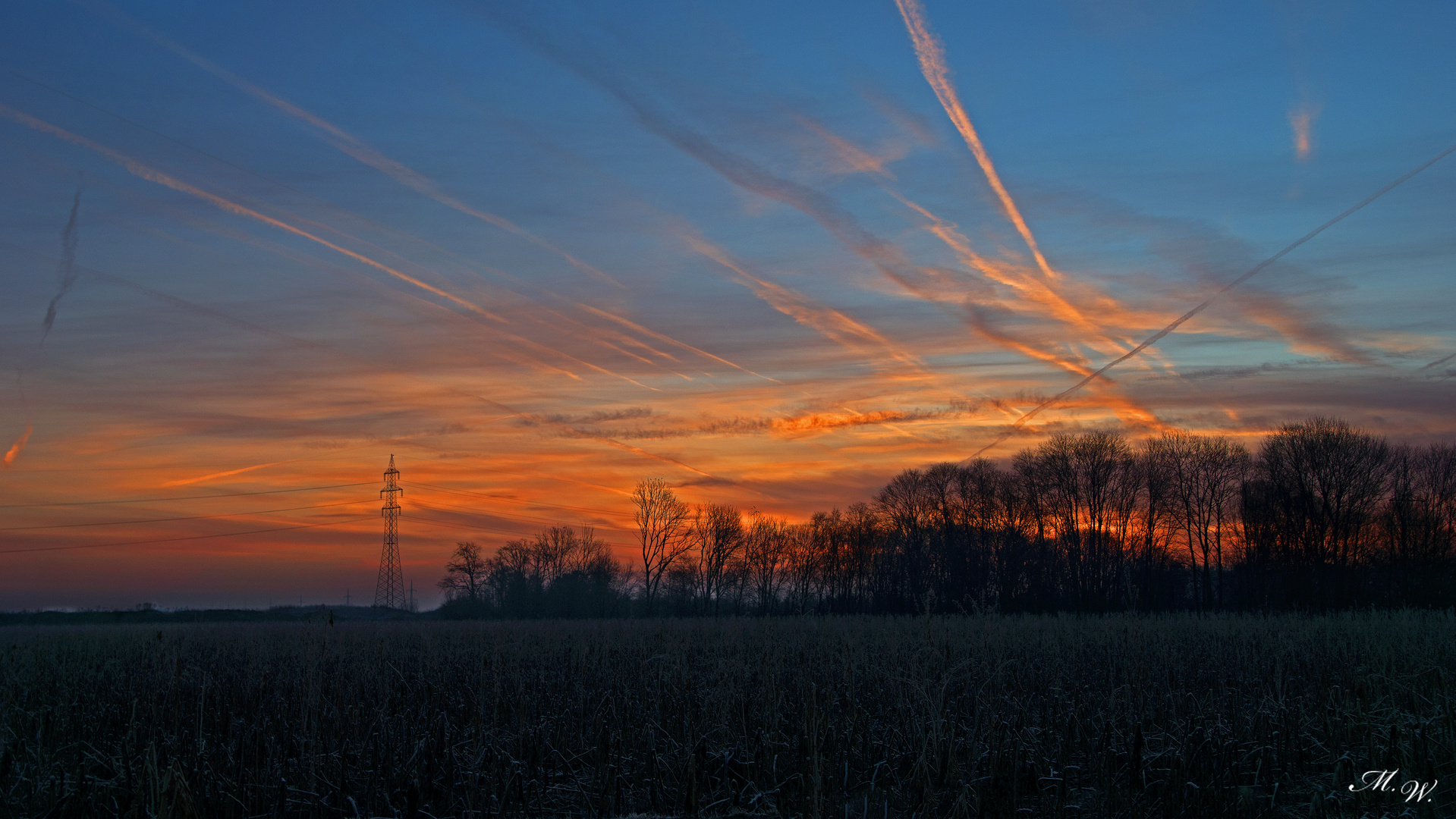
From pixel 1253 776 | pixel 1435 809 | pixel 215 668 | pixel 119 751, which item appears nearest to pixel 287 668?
pixel 215 668

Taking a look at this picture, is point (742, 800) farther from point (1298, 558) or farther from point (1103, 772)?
point (1298, 558)

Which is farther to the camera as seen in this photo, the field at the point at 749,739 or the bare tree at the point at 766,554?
the bare tree at the point at 766,554

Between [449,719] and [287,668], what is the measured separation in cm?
669

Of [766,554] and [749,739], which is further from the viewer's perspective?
[766,554]

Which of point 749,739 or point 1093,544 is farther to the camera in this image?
point 1093,544

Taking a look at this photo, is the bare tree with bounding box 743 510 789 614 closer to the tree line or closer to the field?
the tree line

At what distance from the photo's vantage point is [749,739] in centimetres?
794

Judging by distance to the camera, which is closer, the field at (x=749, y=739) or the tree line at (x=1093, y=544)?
the field at (x=749, y=739)

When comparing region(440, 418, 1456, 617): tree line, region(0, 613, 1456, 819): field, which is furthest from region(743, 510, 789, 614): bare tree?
region(0, 613, 1456, 819): field

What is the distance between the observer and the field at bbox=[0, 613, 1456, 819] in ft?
20.9

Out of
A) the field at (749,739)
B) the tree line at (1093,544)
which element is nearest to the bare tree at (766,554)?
the tree line at (1093,544)

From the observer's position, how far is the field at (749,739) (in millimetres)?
6379

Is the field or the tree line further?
the tree line

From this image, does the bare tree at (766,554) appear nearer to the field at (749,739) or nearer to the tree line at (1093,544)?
the tree line at (1093,544)
